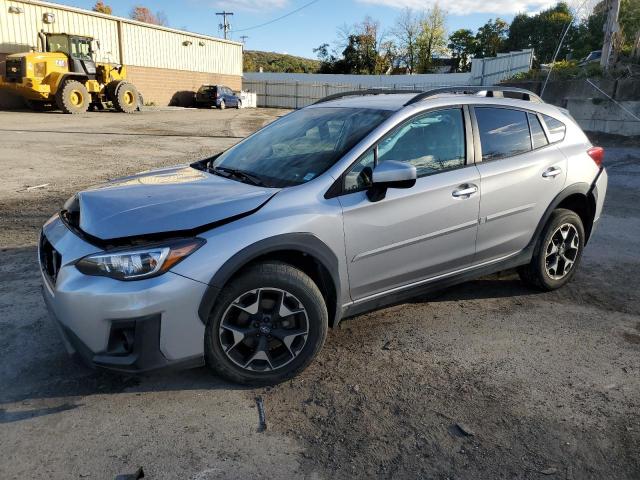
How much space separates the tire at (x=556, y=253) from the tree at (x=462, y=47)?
2222 inches

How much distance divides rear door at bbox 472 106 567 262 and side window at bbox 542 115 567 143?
0.09 meters

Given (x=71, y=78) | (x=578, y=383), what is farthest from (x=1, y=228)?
(x=71, y=78)

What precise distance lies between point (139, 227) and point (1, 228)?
4.17 metres

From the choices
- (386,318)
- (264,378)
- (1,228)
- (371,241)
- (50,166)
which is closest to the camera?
(264,378)

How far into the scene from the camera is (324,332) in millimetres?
3275

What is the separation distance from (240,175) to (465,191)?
5.22 feet

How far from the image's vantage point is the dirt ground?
2.56 meters

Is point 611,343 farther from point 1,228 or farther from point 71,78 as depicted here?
point 71,78

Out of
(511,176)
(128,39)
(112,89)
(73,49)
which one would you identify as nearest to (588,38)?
(128,39)

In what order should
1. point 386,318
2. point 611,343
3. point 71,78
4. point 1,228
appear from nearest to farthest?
point 611,343 < point 386,318 < point 1,228 < point 71,78

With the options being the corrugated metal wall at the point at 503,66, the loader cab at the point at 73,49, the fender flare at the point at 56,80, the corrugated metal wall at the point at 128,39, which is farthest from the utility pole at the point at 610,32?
the corrugated metal wall at the point at 128,39

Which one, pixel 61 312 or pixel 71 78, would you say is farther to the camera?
pixel 71 78

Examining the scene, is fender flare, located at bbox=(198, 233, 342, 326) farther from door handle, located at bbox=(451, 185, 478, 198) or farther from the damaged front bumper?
door handle, located at bbox=(451, 185, 478, 198)

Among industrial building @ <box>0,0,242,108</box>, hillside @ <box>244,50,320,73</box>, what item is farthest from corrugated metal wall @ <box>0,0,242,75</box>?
hillside @ <box>244,50,320,73</box>
